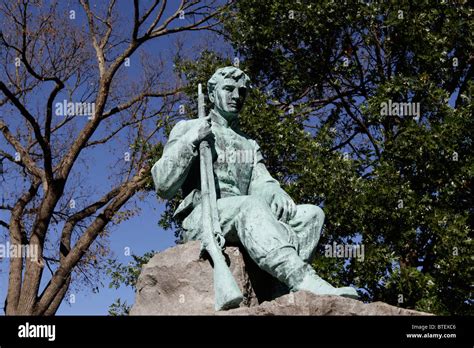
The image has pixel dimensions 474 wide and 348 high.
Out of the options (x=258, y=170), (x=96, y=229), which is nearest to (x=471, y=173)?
(x=258, y=170)

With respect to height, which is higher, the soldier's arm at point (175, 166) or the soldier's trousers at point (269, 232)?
the soldier's arm at point (175, 166)

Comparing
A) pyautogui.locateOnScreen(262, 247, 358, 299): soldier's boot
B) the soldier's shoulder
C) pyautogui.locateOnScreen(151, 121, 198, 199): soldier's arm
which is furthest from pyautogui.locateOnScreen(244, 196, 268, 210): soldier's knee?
the soldier's shoulder

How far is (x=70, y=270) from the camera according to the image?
14.3 m

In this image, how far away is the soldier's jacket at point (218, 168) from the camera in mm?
6156

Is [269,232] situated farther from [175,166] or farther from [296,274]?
[175,166]

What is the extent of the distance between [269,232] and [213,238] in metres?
0.42

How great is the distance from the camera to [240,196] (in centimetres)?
607

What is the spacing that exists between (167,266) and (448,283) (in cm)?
575

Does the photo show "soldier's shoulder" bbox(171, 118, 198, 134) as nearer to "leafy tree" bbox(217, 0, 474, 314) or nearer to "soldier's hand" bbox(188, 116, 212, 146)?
"soldier's hand" bbox(188, 116, 212, 146)

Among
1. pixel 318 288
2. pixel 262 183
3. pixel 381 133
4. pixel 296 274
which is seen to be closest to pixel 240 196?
pixel 262 183

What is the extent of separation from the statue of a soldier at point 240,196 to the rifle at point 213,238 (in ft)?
0.27

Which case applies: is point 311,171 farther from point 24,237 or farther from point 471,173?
point 24,237

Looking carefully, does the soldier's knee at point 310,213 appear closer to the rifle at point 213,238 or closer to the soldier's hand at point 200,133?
the rifle at point 213,238

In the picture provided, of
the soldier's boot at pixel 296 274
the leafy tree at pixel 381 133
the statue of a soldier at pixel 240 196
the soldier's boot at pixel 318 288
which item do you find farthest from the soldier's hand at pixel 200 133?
the leafy tree at pixel 381 133
